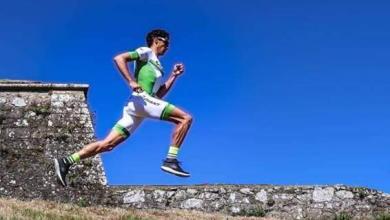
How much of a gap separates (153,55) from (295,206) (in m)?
6.12

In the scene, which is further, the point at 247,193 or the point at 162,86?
the point at 247,193

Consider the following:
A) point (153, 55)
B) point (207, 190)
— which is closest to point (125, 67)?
point (153, 55)

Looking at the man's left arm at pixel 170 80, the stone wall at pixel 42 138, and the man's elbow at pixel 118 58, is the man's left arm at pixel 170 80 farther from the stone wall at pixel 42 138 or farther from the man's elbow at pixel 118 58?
the stone wall at pixel 42 138

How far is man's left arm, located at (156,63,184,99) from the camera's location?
466 inches

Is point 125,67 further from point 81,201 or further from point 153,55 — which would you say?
point 81,201

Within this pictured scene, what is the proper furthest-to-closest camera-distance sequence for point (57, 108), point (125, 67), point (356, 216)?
1. point (57, 108)
2. point (356, 216)
3. point (125, 67)

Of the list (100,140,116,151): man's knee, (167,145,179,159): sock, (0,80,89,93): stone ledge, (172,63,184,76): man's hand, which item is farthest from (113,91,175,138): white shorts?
(0,80,89,93): stone ledge

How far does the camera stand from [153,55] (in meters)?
11.7

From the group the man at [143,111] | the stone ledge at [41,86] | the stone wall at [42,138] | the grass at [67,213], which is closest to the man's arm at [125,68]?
the man at [143,111]

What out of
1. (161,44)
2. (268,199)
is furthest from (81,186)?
(161,44)

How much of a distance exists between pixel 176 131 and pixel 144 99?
0.61 meters

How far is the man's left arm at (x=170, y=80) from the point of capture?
11835 millimetres

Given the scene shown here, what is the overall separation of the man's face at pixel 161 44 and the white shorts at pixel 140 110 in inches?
31.6

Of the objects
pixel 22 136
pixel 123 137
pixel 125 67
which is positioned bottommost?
pixel 123 137
